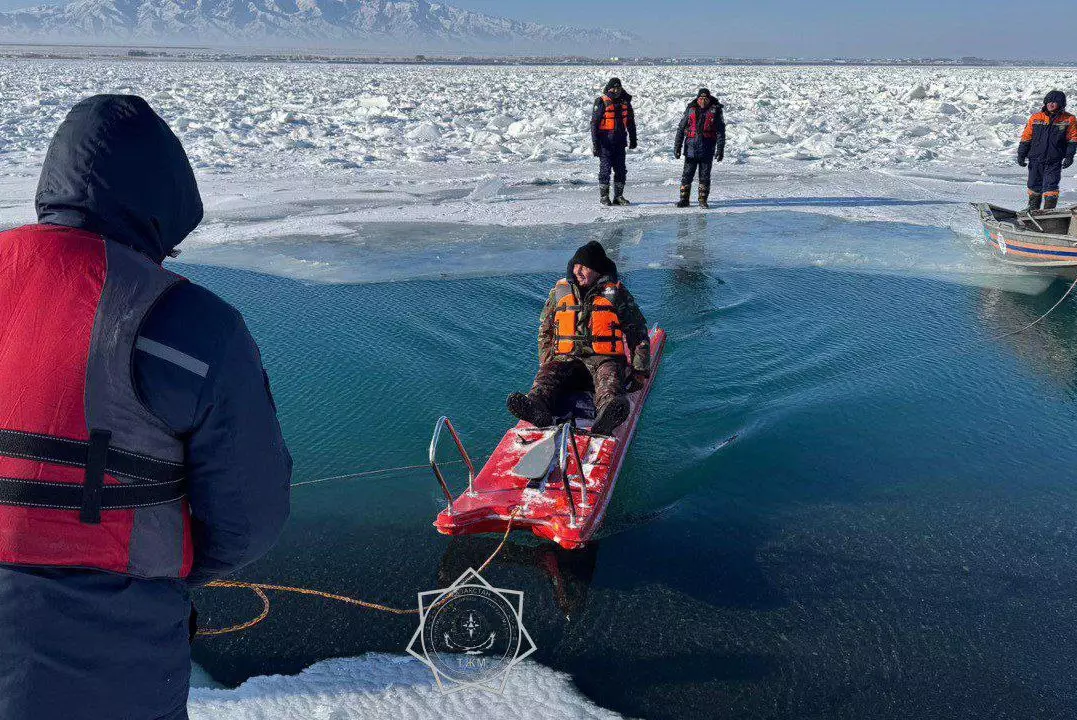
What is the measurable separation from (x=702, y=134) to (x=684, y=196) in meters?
1.19

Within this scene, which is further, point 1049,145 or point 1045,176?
point 1045,176

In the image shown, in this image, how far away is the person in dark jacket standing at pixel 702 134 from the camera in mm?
11391

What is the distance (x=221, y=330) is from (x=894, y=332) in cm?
710

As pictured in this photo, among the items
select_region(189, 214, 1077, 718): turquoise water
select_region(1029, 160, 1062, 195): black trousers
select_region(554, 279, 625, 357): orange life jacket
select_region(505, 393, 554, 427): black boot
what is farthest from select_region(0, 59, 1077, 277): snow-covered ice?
select_region(505, 393, 554, 427): black boot

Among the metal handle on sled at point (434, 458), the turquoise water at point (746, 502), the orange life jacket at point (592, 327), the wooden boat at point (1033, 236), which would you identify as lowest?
the turquoise water at point (746, 502)

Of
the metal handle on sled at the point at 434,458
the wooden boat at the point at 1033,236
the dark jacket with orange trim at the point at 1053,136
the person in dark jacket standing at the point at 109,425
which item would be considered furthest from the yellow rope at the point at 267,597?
the dark jacket with orange trim at the point at 1053,136

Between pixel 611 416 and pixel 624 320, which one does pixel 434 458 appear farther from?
pixel 624 320

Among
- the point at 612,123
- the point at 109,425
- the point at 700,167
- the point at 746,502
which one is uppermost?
the point at 612,123

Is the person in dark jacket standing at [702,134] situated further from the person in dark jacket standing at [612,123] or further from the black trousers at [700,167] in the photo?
the person in dark jacket standing at [612,123]

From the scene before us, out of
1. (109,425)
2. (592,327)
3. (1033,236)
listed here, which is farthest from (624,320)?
(1033,236)

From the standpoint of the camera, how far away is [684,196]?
12.5 metres

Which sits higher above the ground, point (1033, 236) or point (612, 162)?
point (612, 162)

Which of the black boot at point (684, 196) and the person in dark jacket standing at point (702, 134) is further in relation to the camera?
the black boot at point (684, 196)

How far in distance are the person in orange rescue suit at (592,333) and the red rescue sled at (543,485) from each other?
382mm
